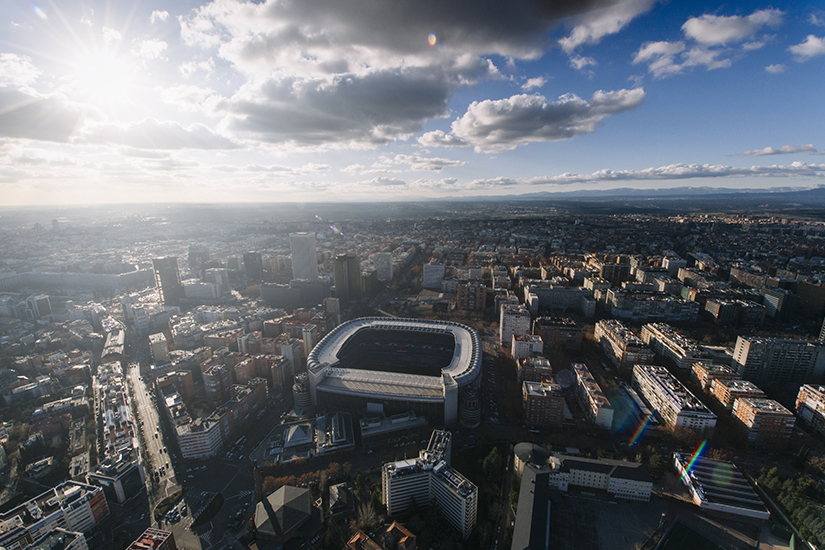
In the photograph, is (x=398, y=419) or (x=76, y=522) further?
(x=398, y=419)

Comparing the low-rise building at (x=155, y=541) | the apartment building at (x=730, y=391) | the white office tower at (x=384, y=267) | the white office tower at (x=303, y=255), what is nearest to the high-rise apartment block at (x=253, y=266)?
the white office tower at (x=303, y=255)

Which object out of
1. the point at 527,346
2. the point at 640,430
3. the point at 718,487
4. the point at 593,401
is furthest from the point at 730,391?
the point at 527,346

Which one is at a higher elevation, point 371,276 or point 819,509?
point 371,276

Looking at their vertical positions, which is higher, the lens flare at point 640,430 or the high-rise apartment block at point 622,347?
the high-rise apartment block at point 622,347

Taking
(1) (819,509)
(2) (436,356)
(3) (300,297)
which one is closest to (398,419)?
(2) (436,356)

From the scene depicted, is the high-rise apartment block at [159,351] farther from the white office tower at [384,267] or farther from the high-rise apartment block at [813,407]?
the high-rise apartment block at [813,407]

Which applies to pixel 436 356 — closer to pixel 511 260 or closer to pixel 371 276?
pixel 371 276
